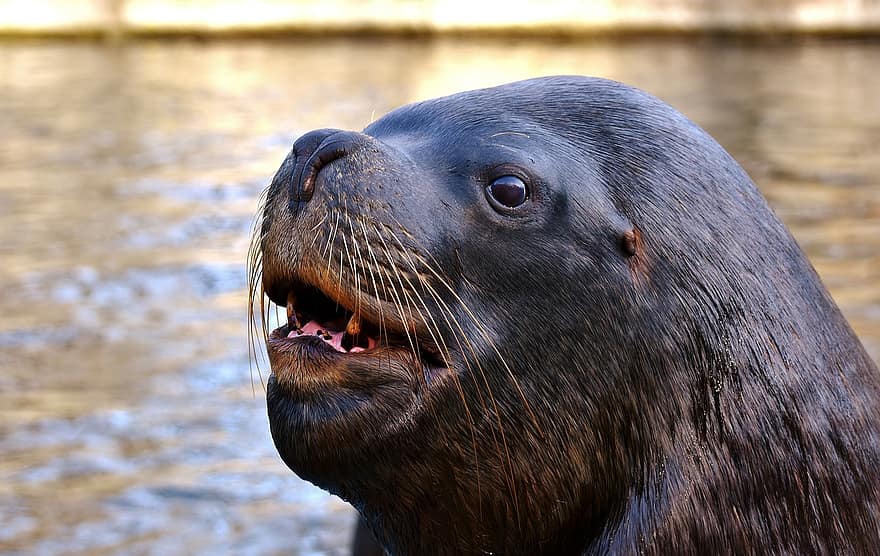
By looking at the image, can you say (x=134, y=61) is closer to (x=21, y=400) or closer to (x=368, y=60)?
(x=368, y=60)

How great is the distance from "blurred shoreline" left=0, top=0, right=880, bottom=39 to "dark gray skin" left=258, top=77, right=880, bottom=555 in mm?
19153

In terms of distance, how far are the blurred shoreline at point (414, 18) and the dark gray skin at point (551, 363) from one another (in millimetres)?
19153

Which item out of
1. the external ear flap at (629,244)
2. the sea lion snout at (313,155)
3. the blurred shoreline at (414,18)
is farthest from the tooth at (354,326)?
the blurred shoreline at (414,18)

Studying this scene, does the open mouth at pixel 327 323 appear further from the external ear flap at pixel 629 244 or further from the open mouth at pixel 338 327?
the external ear flap at pixel 629 244

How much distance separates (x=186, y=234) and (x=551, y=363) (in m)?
6.18

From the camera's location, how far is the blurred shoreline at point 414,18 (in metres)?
20.8

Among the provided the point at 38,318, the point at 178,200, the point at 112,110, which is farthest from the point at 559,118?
Answer: the point at 112,110

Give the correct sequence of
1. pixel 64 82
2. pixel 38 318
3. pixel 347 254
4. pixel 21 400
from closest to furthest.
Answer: pixel 347 254
pixel 21 400
pixel 38 318
pixel 64 82

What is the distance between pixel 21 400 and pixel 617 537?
3.65 meters

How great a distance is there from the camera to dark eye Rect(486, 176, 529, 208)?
2324 millimetres

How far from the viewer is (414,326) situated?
7.47ft

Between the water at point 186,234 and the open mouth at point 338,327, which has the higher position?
the open mouth at point 338,327

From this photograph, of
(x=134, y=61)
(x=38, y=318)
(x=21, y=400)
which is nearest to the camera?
(x=21, y=400)

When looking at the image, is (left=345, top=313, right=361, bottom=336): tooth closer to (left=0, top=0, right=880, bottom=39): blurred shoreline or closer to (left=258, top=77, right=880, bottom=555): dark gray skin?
(left=258, top=77, right=880, bottom=555): dark gray skin
